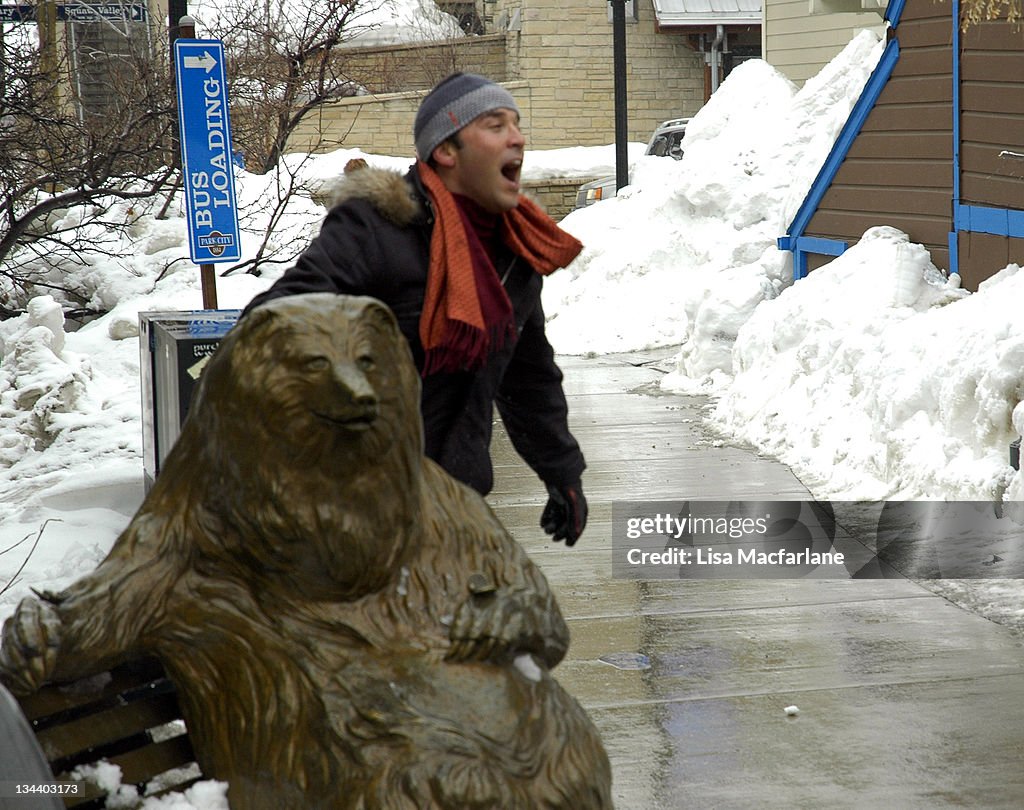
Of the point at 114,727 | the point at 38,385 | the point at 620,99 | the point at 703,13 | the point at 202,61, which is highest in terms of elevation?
the point at 703,13

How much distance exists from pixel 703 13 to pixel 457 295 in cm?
3245

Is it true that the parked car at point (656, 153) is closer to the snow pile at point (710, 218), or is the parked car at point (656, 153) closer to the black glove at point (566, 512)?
the snow pile at point (710, 218)

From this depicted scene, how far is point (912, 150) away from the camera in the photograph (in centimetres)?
1083

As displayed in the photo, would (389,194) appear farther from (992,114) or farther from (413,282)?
(992,114)

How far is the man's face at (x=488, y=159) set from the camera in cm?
313

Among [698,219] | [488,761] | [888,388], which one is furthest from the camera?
[698,219]

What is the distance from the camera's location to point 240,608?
2439 mm

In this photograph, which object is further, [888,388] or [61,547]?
[888,388]

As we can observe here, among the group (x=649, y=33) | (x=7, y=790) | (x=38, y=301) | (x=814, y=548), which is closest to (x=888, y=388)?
(x=814, y=548)

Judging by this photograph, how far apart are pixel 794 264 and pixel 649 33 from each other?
76.6 feet

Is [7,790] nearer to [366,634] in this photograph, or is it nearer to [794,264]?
[366,634]

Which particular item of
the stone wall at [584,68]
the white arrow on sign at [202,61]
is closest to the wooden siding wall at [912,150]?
the white arrow on sign at [202,61]

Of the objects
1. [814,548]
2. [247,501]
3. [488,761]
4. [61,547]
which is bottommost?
[814,548]

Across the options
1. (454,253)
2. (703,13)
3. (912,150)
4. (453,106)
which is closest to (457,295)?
(454,253)
